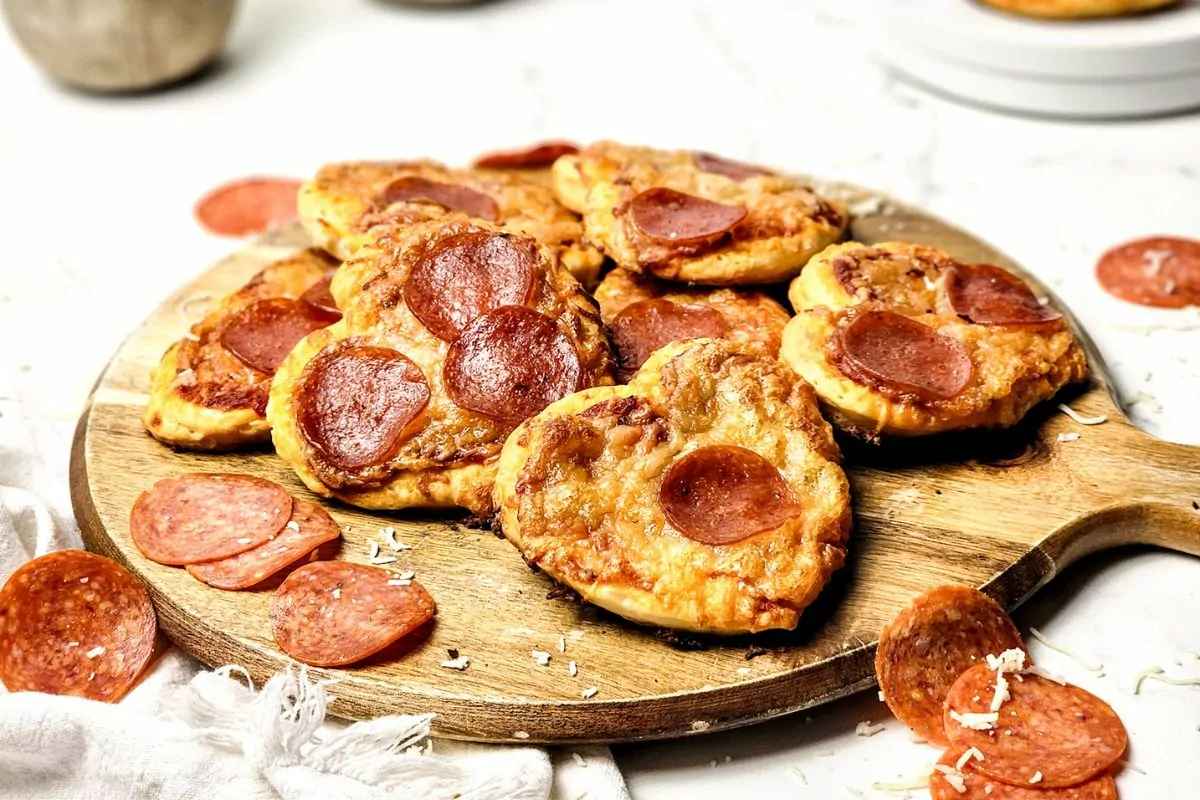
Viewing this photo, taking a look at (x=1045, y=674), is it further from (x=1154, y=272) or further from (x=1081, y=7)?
(x=1081, y=7)

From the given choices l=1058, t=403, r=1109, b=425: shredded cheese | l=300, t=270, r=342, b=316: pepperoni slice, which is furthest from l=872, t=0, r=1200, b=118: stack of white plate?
l=300, t=270, r=342, b=316: pepperoni slice

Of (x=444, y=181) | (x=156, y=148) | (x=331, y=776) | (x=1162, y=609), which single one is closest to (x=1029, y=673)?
(x=1162, y=609)

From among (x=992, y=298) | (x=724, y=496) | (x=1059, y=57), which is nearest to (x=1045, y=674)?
(x=724, y=496)

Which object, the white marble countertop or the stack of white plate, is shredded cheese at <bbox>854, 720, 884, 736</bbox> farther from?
the stack of white plate

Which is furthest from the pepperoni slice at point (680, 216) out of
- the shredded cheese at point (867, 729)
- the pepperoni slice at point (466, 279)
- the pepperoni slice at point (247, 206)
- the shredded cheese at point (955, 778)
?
the pepperoni slice at point (247, 206)

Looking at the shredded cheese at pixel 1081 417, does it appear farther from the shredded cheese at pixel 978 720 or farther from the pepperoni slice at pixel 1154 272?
the pepperoni slice at pixel 1154 272

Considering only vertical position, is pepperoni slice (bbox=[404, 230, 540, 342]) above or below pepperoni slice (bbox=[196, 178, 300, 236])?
above

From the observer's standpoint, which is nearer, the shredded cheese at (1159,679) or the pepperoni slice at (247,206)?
the shredded cheese at (1159,679)
